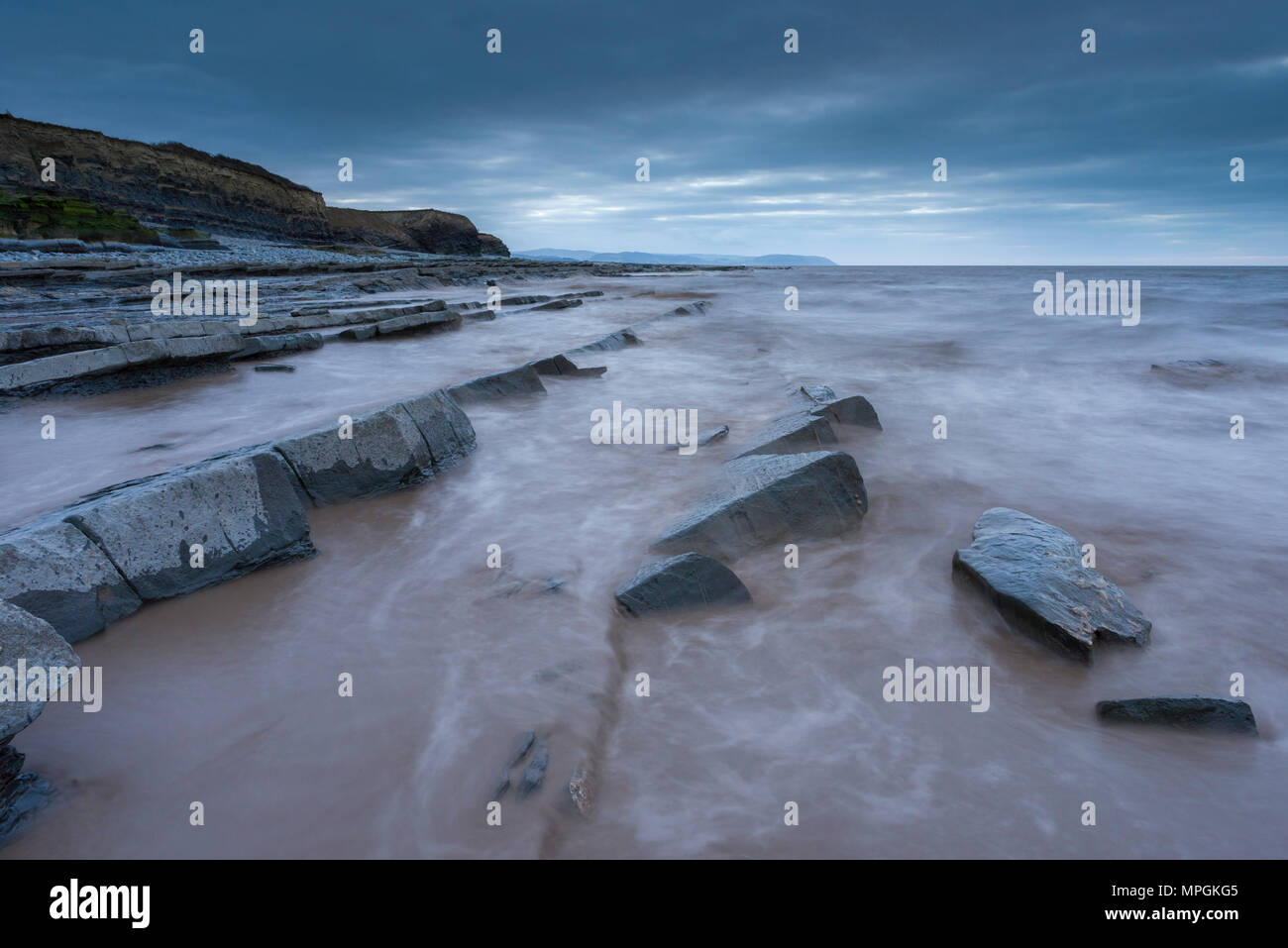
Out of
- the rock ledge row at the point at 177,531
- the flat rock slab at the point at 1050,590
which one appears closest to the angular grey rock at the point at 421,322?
the rock ledge row at the point at 177,531

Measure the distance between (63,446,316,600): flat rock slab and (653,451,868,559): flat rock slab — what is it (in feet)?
7.48

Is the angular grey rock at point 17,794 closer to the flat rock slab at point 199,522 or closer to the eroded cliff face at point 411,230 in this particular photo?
the flat rock slab at point 199,522

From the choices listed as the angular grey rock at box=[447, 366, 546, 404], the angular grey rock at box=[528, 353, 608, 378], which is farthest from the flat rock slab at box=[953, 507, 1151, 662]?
the angular grey rock at box=[528, 353, 608, 378]

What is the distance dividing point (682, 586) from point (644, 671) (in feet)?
1.97

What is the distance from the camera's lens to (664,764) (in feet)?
7.96

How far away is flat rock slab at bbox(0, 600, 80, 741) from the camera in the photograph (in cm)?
192

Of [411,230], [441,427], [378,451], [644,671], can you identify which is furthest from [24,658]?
[411,230]

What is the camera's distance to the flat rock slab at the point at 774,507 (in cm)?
405

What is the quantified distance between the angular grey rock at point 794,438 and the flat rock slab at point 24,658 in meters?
4.33

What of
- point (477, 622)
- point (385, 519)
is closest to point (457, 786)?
point (477, 622)

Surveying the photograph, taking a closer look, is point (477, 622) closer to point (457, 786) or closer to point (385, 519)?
point (457, 786)

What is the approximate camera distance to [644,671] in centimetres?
299

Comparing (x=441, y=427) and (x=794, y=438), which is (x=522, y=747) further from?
(x=794, y=438)

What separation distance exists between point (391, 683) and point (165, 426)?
4.73m
